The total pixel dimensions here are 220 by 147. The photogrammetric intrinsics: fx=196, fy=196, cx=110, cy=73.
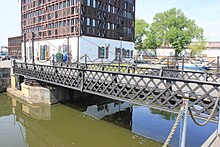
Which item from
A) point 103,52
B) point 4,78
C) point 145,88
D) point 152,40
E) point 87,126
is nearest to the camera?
point 145,88

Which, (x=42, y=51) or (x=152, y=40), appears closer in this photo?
(x=42, y=51)

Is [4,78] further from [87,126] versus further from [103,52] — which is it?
[103,52]

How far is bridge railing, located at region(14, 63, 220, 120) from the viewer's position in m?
5.77

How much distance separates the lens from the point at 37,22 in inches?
1457

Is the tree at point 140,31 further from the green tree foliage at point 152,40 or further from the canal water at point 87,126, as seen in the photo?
the canal water at point 87,126

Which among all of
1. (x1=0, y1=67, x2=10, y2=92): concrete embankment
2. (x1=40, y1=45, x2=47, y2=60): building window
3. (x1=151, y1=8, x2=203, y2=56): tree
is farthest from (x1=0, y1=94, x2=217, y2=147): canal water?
(x1=151, y1=8, x2=203, y2=56): tree

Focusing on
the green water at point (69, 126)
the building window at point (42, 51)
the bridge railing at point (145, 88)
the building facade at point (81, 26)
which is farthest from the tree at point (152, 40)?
the bridge railing at point (145, 88)

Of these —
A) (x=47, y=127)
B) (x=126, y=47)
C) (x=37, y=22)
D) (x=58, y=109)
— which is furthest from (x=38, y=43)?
(x=47, y=127)

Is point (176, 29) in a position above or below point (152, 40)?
above

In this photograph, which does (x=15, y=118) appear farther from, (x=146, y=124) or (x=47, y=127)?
(x=146, y=124)

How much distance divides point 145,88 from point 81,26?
2414 cm

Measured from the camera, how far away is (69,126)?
10.2 meters

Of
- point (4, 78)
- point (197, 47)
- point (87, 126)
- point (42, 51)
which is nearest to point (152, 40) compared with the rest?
point (197, 47)

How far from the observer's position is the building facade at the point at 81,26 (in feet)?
97.8
